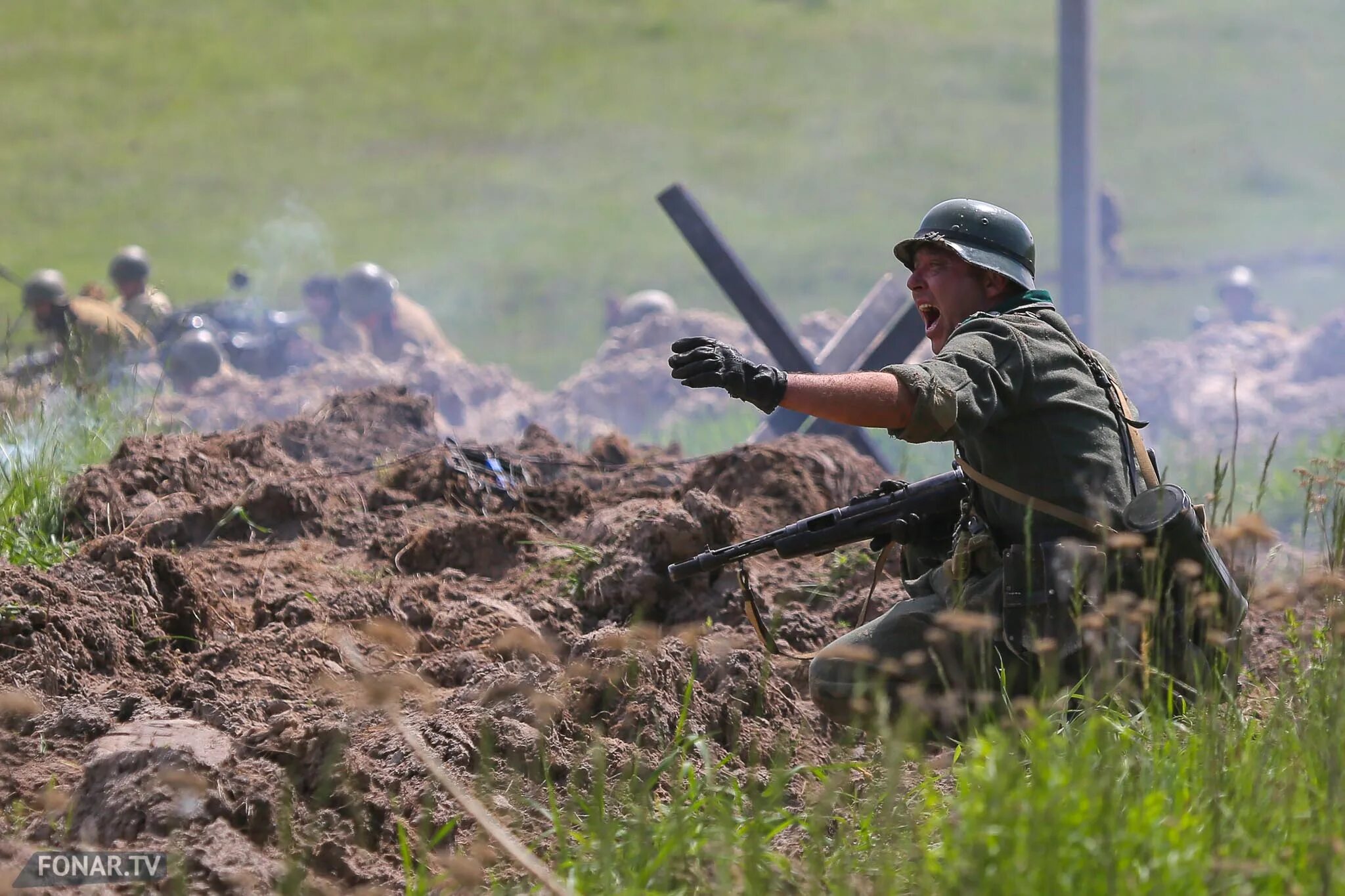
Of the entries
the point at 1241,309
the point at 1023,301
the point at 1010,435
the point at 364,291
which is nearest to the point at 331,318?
the point at 364,291

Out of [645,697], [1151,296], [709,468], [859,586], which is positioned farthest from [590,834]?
[1151,296]

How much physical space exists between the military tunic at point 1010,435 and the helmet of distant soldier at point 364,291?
43.9 feet

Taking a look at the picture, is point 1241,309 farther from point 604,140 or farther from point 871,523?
point 871,523

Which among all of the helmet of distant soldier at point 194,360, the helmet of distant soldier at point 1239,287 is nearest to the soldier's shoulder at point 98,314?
the helmet of distant soldier at point 194,360

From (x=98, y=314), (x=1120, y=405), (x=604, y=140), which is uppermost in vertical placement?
(x=604, y=140)

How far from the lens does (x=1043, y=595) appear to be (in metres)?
3.65

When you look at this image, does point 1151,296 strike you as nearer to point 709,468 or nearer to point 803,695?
point 709,468

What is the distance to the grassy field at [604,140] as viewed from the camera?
25.5 meters

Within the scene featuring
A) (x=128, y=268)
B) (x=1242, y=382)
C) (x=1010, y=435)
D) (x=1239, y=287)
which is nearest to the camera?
(x=1010, y=435)

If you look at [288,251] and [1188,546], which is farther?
[288,251]

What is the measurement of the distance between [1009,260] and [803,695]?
149cm

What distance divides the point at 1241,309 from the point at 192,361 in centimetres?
1341

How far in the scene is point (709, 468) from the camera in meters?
6.87

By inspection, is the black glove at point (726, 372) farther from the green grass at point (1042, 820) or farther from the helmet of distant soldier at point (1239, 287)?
the helmet of distant soldier at point (1239, 287)
